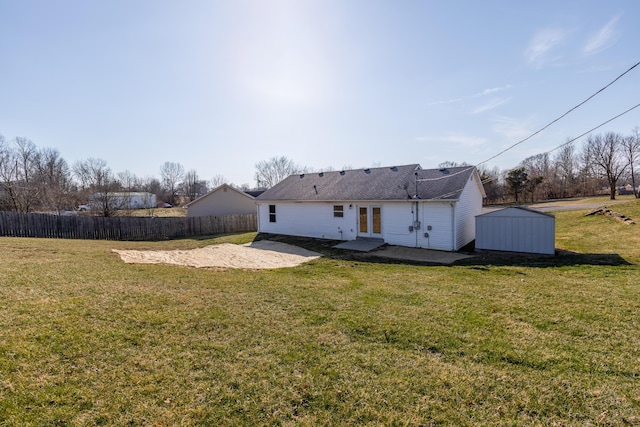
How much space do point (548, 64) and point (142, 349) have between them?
15.7m

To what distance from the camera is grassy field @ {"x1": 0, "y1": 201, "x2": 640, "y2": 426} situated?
9.68ft

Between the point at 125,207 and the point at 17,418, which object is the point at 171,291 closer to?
the point at 17,418

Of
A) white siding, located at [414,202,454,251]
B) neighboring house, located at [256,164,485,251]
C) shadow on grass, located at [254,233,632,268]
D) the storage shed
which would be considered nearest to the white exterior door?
neighboring house, located at [256,164,485,251]

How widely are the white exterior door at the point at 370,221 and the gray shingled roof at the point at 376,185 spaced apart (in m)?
0.68

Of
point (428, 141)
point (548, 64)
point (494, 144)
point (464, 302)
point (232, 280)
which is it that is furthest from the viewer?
point (428, 141)

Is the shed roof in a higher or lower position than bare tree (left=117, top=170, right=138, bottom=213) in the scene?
lower

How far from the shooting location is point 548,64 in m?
12.1

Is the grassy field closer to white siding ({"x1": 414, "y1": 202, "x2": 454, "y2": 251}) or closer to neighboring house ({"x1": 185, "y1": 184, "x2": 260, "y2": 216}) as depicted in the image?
white siding ({"x1": 414, "y1": 202, "x2": 454, "y2": 251})

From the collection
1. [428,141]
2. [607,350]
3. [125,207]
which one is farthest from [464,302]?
[125,207]

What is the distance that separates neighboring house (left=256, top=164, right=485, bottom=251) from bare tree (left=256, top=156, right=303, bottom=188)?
4097 centimetres

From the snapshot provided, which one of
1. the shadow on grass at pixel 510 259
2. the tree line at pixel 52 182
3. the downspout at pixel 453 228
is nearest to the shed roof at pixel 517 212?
the downspout at pixel 453 228

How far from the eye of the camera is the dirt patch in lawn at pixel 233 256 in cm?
1116

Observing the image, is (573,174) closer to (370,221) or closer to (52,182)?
(370,221)

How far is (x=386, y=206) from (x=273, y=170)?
49.2m
